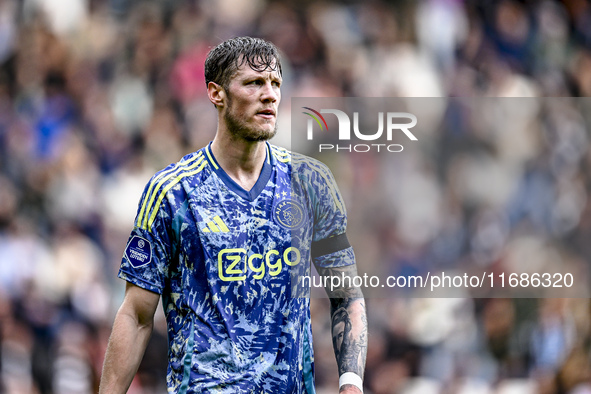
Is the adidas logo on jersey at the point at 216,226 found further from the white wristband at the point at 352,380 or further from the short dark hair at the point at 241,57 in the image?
the white wristband at the point at 352,380

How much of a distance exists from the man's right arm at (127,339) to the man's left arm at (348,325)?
2.54 feet

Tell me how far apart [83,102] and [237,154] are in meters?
5.20

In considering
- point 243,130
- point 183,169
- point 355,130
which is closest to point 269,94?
point 243,130

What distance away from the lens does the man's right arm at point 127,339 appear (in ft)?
12.0

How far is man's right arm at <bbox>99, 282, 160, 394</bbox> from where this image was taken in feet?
12.0

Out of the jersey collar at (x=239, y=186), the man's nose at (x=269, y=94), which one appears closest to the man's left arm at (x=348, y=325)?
the jersey collar at (x=239, y=186)

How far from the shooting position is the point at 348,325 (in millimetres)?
3756

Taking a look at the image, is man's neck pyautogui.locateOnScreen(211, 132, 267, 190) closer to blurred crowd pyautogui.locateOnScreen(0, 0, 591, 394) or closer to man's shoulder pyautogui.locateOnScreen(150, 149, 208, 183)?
man's shoulder pyautogui.locateOnScreen(150, 149, 208, 183)

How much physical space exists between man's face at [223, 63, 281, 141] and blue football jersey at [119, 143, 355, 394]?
20 centimetres

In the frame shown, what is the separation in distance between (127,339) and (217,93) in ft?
3.72

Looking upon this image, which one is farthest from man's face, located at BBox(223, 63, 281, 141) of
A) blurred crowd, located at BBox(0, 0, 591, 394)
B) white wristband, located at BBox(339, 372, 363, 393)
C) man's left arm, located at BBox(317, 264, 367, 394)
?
blurred crowd, located at BBox(0, 0, 591, 394)

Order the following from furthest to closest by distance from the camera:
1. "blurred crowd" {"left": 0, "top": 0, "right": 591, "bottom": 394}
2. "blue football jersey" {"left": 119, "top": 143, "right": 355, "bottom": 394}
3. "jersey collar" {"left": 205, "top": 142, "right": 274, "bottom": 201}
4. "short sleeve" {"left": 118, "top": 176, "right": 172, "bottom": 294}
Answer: "blurred crowd" {"left": 0, "top": 0, "right": 591, "bottom": 394} → "jersey collar" {"left": 205, "top": 142, "right": 274, "bottom": 201} → "short sleeve" {"left": 118, "top": 176, "right": 172, "bottom": 294} → "blue football jersey" {"left": 119, "top": 143, "right": 355, "bottom": 394}

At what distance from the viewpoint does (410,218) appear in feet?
23.2

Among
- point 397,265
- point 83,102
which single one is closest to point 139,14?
point 83,102
